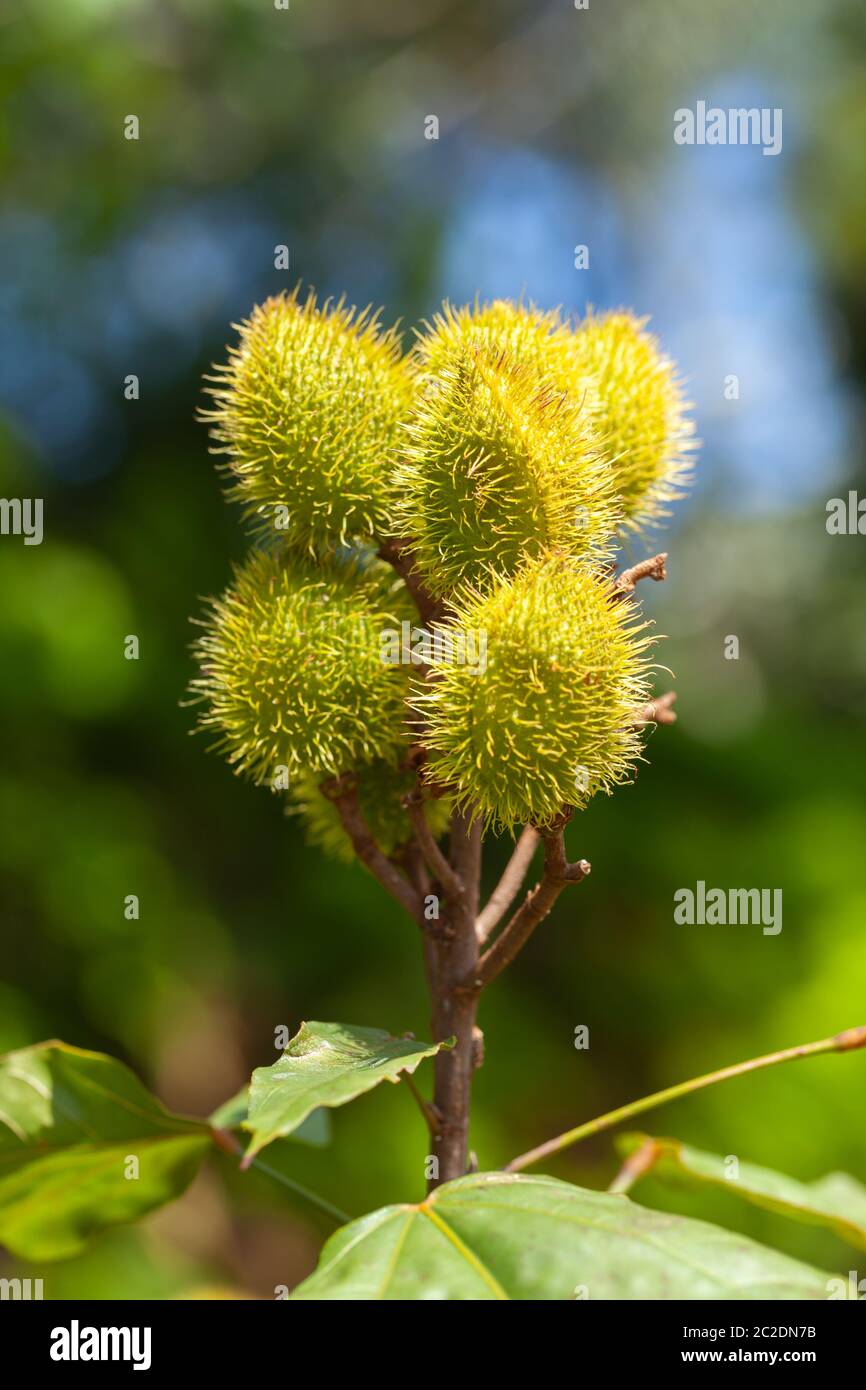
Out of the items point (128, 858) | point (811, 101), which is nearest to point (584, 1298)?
point (128, 858)

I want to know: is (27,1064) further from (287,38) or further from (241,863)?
(287,38)

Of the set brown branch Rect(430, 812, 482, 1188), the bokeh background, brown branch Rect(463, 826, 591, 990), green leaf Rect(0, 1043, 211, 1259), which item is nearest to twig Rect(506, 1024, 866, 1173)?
brown branch Rect(430, 812, 482, 1188)

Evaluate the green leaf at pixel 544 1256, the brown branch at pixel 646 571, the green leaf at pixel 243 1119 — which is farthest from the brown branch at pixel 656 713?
the green leaf at pixel 243 1119

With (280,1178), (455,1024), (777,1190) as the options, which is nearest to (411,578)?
(455,1024)

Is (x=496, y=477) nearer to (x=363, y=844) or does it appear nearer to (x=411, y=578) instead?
(x=411, y=578)

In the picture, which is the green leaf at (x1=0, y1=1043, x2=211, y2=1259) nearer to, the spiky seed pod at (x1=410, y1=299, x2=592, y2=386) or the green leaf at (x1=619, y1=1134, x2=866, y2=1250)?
the green leaf at (x1=619, y1=1134, x2=866, y2=1250)

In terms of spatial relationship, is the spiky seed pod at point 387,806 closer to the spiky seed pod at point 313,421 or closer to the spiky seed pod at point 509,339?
the spiky seed pod at point 313,421
